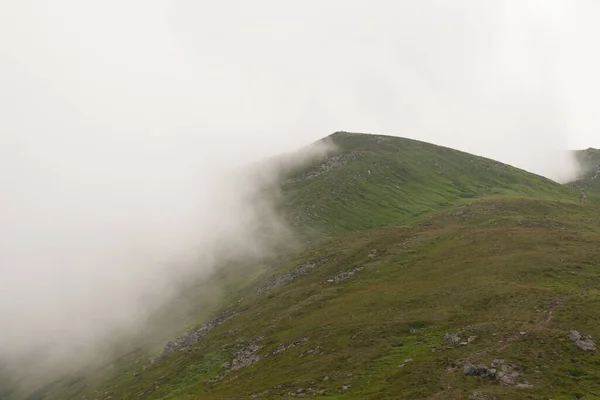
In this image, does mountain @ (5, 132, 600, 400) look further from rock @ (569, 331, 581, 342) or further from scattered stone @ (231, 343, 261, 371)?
scattered stone @ (231, 343, 261, 371)

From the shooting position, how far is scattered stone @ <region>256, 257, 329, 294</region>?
153375 millimetres

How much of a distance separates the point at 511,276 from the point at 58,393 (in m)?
162

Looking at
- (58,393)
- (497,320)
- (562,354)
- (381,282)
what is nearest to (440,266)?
(381,282)

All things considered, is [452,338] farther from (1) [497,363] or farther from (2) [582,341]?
(2) [582,341]

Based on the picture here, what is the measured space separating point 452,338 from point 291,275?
90.8 metres

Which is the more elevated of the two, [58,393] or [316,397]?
[316,397]

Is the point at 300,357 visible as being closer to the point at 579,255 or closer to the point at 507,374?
the point at 507,374

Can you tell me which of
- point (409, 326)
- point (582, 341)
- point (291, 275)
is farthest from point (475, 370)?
point (291, 275)

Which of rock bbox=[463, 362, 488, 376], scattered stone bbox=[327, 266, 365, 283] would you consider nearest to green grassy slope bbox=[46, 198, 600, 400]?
rock bbox=[463, 362, 488, 376]

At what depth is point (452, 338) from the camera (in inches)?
2741

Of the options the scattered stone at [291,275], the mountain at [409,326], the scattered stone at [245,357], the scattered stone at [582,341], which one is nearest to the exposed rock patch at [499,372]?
the mountain at [409,326]

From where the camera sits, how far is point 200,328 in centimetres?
14650

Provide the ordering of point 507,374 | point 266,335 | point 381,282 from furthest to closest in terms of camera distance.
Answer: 1. point 381,282
2. point 266,335
3. point 507,374

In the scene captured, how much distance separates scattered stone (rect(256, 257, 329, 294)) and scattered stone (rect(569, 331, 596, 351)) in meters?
97.8
